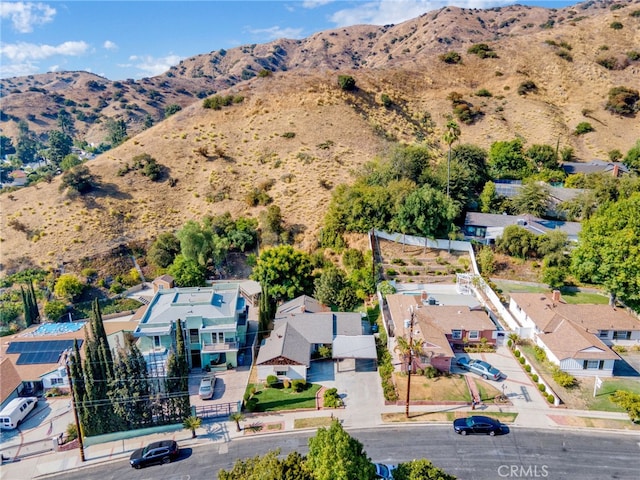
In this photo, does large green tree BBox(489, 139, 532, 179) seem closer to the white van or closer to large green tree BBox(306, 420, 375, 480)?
large green tree BBox(306, 420, 375, 480)

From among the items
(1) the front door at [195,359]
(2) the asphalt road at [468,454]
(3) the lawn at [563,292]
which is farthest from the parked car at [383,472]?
(3) the lawn at [563,292]

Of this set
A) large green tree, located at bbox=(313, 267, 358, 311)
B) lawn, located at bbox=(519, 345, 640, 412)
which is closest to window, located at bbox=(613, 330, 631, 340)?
lawn, located at bbox=(519, 345, 640, 412)

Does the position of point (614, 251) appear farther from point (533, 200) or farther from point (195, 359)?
point (195, 359)

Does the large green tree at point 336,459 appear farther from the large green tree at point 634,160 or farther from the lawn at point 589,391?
the large green tree at point 634,160

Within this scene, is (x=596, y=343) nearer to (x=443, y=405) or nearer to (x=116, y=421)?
(x=443, y=405)

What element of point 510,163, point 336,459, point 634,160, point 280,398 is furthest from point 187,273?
point 634,160
